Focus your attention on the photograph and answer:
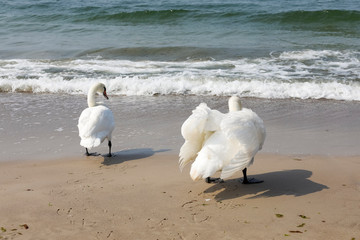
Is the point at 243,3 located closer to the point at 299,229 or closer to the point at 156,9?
the point at 156,9

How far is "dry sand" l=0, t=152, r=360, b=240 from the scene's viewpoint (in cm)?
445

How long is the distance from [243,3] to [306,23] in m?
4.02

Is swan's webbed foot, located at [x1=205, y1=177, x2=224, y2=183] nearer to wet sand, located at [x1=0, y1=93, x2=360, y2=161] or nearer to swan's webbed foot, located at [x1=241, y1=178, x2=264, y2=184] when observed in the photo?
swan's webbed foot, located at [x1=241, y1=178, x2=264, y2=184]

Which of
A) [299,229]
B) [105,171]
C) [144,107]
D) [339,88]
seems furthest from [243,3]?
[299,229]

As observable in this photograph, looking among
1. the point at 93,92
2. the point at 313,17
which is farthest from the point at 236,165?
the point at 313,17

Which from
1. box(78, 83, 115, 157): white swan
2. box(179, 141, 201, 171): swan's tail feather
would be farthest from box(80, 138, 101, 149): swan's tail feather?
box(179, 141, 201, 171): swan's tail feather

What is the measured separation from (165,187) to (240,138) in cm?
105

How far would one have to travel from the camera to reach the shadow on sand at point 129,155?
270 inches

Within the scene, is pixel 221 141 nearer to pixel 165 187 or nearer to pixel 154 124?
pixel 165 187

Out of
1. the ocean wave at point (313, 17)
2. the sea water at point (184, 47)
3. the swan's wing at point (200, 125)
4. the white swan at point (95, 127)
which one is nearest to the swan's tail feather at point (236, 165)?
the swan's wing at point (200, 125)

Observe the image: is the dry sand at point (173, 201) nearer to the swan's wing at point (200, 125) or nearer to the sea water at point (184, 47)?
the swan's wing at point (200, 125)

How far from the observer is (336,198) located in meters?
5.10

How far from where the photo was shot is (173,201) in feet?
16.9

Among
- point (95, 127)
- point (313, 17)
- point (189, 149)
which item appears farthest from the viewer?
point (313, 17)
